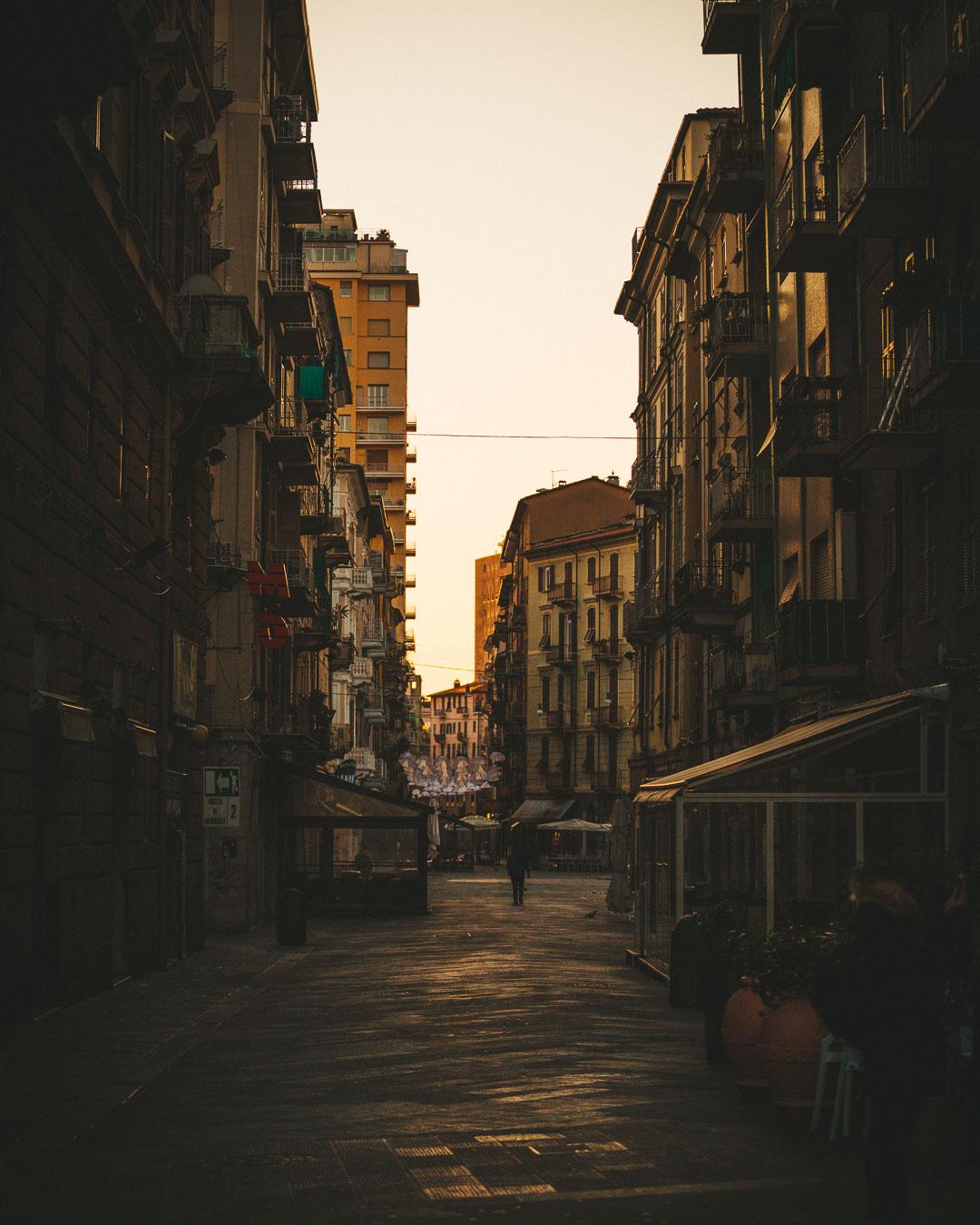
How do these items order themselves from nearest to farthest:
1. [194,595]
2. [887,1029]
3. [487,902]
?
1. [887,1029]
2. [194,595]
3. [487,902]

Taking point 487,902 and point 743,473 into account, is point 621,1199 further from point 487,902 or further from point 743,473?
point 487,902

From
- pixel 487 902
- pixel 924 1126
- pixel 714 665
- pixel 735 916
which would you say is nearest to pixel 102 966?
pixel 735 916

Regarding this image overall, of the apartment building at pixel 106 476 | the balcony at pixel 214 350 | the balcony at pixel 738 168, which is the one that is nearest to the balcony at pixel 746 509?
the balcony at pixel 738 168

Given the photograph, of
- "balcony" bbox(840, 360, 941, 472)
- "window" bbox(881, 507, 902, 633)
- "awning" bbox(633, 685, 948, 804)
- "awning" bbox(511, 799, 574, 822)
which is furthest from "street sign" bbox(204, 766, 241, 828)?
"awning" bbox(511, 799, 574, 822)

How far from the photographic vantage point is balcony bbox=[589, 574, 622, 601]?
91.0m

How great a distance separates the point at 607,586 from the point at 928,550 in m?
71.4

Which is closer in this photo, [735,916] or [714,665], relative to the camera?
[735,916]

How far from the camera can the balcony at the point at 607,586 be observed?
299ft

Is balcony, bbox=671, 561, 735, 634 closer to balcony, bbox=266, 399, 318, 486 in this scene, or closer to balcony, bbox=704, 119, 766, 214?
balcony, bbox=704, 119, 766, 214

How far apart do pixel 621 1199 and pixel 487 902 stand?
38.6 metres

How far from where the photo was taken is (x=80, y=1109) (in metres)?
11.5

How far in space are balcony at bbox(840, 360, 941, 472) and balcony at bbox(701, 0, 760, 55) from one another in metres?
13.3

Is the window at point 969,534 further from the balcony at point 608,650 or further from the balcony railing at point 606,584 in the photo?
the balcony railing at point 606,584

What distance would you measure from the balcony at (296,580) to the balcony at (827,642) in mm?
16704
